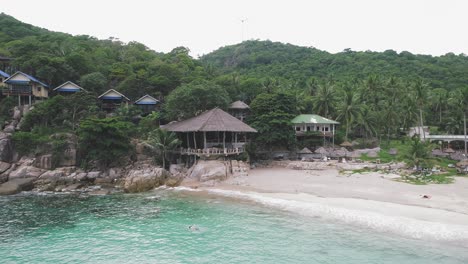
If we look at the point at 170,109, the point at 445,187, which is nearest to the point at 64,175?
the point at 170,109

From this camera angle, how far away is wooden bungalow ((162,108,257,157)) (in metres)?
32.3

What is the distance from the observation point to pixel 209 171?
3053cm

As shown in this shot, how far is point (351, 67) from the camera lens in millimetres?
85000

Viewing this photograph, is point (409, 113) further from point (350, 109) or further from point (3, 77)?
point (3, 77)

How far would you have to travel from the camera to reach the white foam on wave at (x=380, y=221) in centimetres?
1619

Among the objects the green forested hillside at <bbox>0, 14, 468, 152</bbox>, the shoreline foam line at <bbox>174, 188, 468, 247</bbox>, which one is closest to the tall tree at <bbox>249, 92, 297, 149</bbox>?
the green forested hillside at <bbox>0, 14, 468, 152</bbox>

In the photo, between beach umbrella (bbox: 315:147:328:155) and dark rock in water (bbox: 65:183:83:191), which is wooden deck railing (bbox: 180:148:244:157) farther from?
beach umbrella (bbox: 315:147:328:155)

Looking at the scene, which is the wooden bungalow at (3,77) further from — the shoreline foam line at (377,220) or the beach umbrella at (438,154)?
the beach umbrella at (438,154)

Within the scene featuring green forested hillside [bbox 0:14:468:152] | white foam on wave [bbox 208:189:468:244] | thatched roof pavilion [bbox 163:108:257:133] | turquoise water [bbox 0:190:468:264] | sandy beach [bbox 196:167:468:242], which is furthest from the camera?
green forested hillside [bbox 0:14:468:152]

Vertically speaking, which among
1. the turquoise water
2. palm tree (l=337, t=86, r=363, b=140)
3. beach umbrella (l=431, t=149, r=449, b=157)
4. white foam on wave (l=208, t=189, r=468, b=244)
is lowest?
the turquoise water

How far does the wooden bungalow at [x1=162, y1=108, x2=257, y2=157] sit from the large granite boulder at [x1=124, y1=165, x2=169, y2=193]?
388 centimetres

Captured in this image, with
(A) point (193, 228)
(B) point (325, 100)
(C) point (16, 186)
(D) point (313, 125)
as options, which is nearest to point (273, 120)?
(D) point (313, 125)

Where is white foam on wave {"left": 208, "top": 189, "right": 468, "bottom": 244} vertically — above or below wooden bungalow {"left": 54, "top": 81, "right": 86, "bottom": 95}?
below

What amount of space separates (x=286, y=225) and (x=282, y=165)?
18004 millimetres
